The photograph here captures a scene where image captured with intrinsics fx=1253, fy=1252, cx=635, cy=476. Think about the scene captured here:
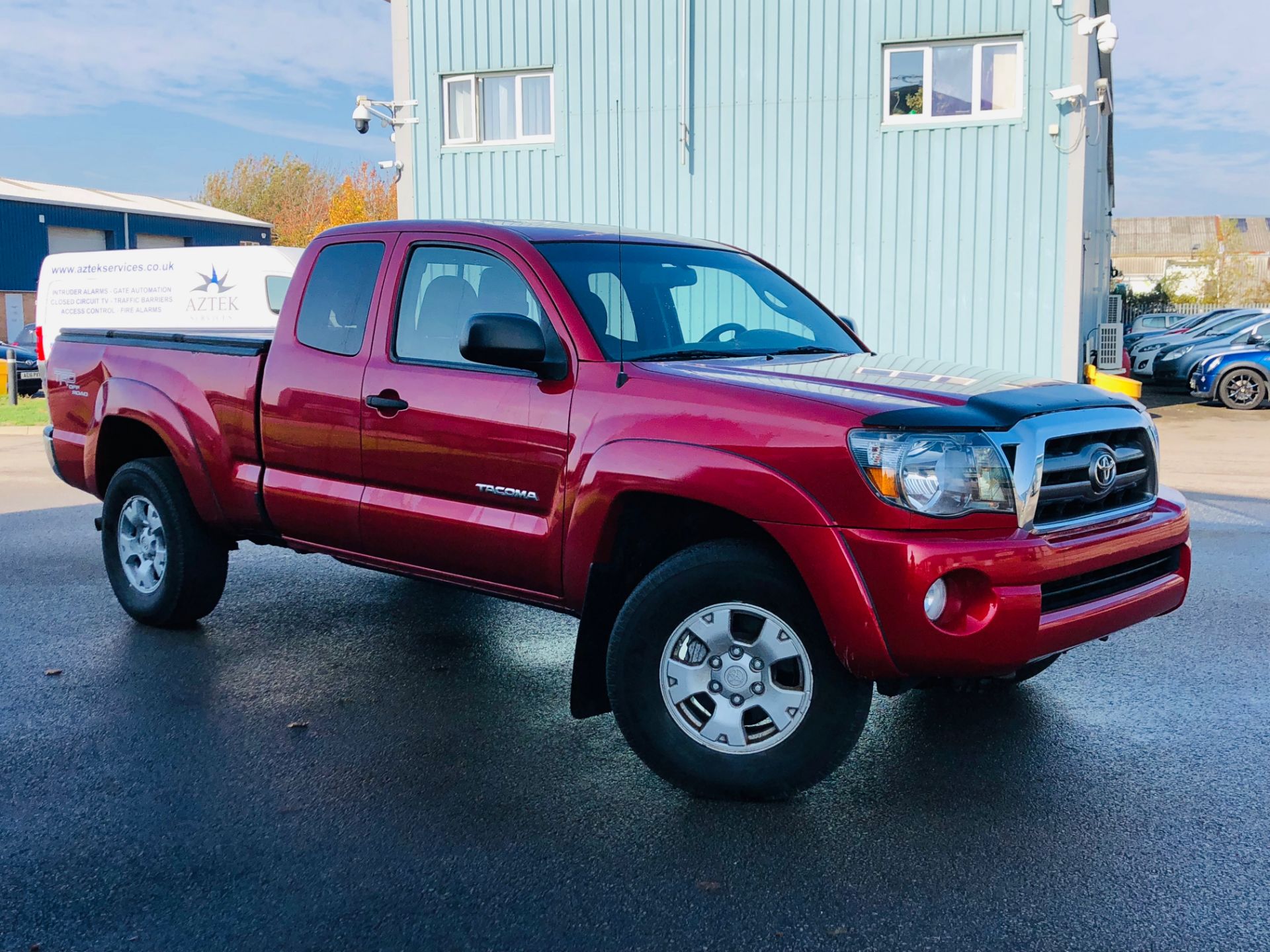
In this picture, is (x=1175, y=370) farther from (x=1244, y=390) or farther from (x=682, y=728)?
(x=682, y=728)

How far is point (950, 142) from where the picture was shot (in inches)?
653

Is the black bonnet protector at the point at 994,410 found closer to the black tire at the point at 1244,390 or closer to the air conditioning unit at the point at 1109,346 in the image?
the black tire at the point at 1244,390

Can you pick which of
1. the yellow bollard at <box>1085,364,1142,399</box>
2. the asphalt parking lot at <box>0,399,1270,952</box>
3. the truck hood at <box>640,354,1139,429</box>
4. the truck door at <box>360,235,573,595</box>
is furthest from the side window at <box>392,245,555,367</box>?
the yellow bollard at <box>1085,364,1142,399</box>

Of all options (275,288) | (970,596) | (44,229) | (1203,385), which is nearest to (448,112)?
(275,288)

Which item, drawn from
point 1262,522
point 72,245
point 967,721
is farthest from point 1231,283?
point 967,721

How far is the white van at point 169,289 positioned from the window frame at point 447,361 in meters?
13.2

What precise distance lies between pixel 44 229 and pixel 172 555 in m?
47.4

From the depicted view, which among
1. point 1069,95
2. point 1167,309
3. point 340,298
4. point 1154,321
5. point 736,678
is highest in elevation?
point 1069,95

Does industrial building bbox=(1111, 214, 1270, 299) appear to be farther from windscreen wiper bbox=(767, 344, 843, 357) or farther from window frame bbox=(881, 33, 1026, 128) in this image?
windscreen wiper bbox=(767, 344, 843, 357)

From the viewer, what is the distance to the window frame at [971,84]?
16234 millimetres

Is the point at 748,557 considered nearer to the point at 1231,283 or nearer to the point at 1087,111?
the point at 1087,111

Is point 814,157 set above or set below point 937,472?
above

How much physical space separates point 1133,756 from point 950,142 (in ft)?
44.5

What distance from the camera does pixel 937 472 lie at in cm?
365
